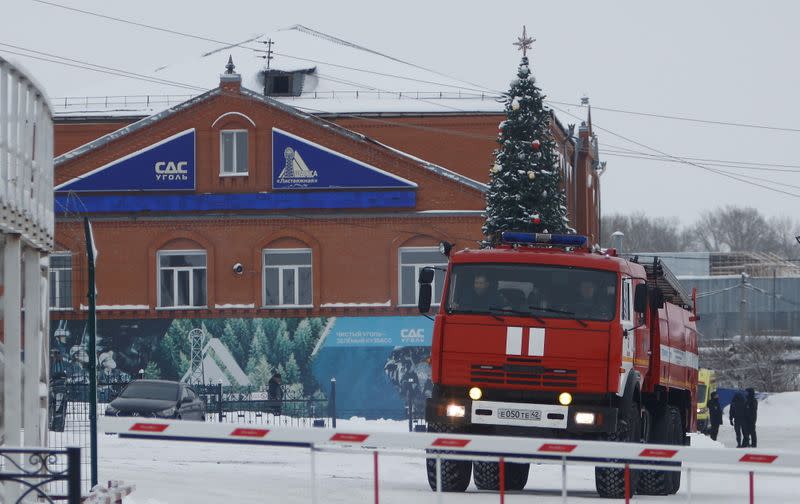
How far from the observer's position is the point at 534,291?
18156mm

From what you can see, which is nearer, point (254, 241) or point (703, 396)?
point (254, 241)

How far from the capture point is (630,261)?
1977 cm

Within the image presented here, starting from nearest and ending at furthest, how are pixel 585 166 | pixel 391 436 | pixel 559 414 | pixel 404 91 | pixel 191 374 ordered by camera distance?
pixel 391 436 < pixel 559 414 < pixel 191 374 < pixel 404 91 < pixel 585 166

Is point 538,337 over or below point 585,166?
below

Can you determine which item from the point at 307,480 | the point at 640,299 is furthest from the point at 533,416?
the point at 307,480

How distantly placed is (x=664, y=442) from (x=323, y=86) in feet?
117

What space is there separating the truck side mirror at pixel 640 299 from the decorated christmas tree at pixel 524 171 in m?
16.9

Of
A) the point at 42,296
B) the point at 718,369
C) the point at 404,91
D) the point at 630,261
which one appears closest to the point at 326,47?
the point at 404,91

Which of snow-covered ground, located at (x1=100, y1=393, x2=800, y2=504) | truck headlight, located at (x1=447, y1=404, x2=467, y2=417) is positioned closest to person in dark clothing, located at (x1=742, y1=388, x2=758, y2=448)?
snow-covered ground, located at (x1=100, y1=393, x2=800, y2=504)

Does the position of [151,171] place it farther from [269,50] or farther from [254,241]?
[269,50]

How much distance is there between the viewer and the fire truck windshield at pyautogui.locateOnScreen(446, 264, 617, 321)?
18.0 meters

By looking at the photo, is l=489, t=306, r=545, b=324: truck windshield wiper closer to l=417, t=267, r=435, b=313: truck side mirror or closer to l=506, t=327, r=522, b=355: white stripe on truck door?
l=506, t=327, r=522, b=355: white stripe on truck door

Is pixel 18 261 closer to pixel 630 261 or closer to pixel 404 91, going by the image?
pixel 630 261

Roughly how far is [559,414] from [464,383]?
1213 mm
